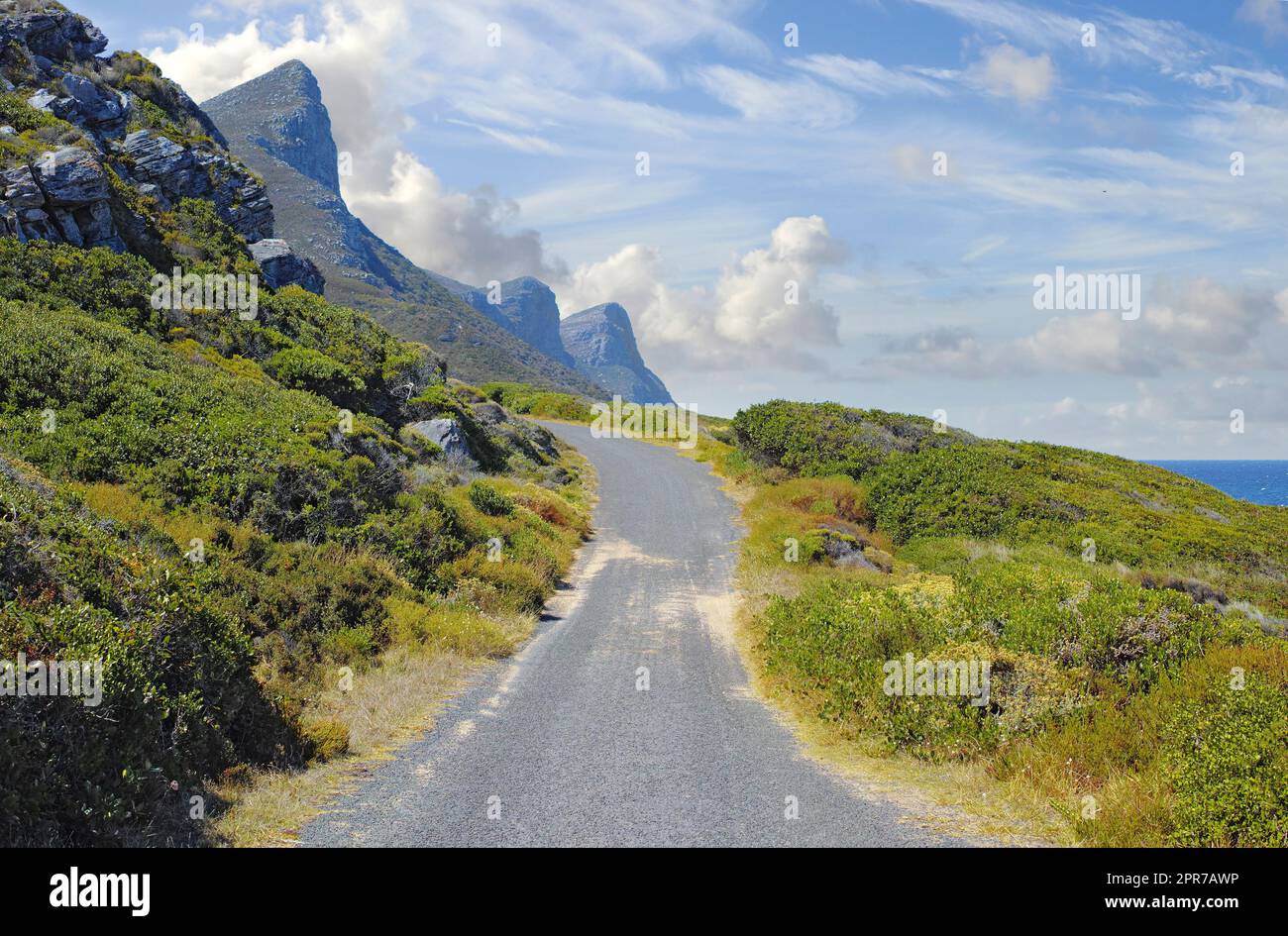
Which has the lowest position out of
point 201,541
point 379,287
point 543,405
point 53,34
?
point 201,541

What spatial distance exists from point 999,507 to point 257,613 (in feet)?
67.9

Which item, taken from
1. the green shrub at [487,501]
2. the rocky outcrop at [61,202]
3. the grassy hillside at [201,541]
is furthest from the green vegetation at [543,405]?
the rocky outcrop at [61,202]

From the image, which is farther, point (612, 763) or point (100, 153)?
point (100, 153)

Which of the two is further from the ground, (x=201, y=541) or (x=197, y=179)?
(x=197, y=179)

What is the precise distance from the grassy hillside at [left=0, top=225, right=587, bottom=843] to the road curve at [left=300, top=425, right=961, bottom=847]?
1.16 m

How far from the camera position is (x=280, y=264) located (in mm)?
27875

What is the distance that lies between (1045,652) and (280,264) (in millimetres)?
28025

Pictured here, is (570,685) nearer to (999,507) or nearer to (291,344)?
(291,344)

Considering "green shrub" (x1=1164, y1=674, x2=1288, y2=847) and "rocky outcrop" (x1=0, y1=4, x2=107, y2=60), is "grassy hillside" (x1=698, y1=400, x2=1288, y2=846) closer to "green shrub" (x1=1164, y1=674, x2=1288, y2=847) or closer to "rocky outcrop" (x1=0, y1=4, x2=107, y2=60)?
"green shrub" (x1=1164, y1=674, x2=1288, y2=847)

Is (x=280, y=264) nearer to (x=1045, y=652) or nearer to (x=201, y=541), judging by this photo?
(x=201, y=541)

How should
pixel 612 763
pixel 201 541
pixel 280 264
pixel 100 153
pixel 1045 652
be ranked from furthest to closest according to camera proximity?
1. pixel 280 264
2. pixel 100 153
3. pixel 201 541
4. pixel 1045 652
5. pixel 612 763

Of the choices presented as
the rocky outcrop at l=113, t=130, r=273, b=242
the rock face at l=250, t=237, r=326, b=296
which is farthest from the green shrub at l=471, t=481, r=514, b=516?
the rocky outcrop at l=113, t=130, r=273, b=242

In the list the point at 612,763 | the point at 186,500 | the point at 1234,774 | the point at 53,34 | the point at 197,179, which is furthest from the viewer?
the point at 197,179

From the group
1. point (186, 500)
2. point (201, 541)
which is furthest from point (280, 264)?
point (201, 541)
